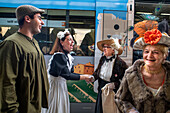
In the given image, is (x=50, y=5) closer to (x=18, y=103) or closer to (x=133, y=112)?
(x=18, y=103)

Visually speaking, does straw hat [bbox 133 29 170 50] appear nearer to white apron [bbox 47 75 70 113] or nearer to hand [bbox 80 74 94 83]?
hand [bbox 80 74 94 83]

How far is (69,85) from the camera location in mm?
3955

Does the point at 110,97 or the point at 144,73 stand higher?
the point at 144,73

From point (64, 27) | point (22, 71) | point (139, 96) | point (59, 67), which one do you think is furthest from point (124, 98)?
point (64, 27)

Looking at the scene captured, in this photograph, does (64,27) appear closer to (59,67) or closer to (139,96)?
(59,67)

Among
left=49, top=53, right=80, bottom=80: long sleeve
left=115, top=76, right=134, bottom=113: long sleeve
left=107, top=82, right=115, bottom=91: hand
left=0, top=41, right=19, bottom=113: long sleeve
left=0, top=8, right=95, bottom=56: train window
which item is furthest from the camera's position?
left=0, top=8, right=95, bottom=56: train window

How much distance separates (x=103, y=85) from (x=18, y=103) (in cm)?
194

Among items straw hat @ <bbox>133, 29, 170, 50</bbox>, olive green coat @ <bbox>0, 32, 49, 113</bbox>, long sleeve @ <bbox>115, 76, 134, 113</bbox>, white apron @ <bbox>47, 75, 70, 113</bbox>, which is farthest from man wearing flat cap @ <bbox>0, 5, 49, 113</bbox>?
straw hat @ <bbox>133, 29, 170, 50</bbox>

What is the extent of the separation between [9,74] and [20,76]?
12cm

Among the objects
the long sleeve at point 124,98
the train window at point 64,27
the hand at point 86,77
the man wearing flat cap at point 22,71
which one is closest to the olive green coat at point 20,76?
the man wearing flat cap at point 22,71

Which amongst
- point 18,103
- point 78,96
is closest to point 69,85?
point 78,96

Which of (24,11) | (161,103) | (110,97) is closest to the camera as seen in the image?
(161,103)

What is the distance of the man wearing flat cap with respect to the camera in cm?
155

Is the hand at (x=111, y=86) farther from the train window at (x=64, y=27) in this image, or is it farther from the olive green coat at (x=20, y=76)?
the olive green coat at (x=20, y=76)
